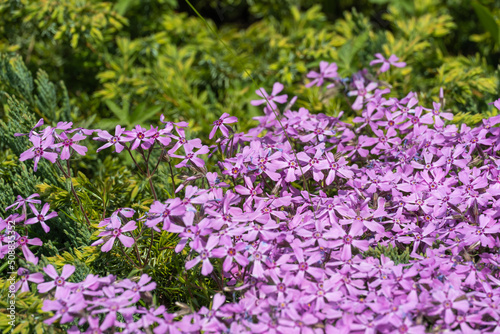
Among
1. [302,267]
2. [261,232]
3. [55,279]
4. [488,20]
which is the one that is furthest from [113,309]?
[488,20]

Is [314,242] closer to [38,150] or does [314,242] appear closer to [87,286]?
[87,286]

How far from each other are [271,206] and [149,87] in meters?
1.98

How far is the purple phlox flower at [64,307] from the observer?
1694 millimetres

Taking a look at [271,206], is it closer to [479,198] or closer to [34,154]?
[479,198]

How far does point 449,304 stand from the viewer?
1721 mm

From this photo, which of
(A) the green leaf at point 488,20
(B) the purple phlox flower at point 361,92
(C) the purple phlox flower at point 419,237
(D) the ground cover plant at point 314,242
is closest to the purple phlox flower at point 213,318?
(D) the ground cover plant at point 314,242

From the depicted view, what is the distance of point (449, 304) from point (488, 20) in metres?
3.03

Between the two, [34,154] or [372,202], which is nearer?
[34,154]

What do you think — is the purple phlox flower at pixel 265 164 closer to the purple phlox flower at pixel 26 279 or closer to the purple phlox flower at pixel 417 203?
the purple phlox flower at pixel 417 203

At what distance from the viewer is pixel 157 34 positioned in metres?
3.98

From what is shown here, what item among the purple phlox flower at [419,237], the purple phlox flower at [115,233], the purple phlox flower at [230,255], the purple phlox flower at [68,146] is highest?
the purple phlox flower at [68,146]

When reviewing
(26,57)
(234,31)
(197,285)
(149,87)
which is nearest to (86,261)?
(197,285)

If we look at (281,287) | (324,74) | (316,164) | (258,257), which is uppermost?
(324,74)

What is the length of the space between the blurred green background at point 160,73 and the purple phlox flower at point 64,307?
0.43 m
